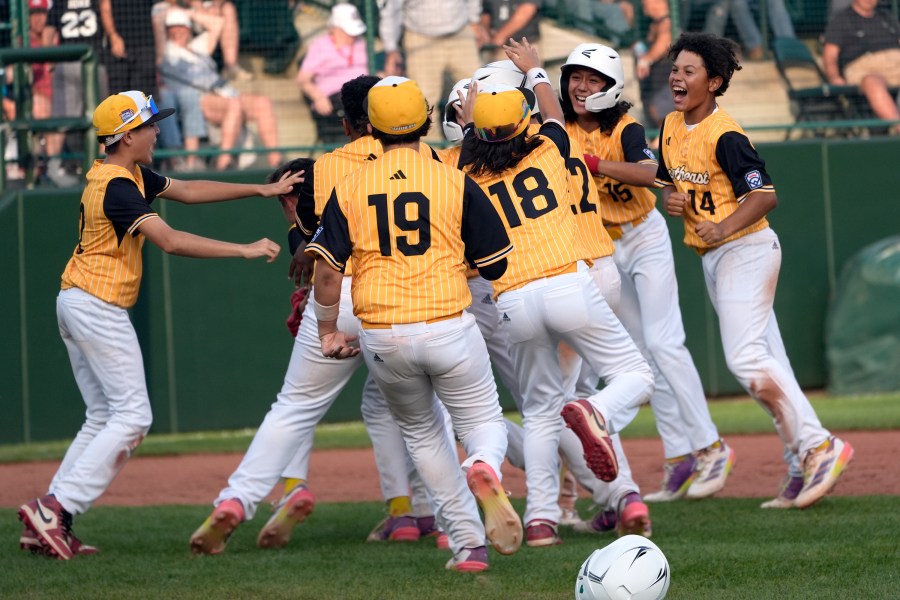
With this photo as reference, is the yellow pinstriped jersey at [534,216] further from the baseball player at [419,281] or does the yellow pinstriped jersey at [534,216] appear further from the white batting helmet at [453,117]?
the white batting helmet at [453,117]

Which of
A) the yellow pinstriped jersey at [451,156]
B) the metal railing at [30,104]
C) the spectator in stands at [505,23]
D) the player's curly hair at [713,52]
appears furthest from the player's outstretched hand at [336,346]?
the spectator in stands at [505,23]

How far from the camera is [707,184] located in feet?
21.7

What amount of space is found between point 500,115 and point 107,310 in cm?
224

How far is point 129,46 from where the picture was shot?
36.9ft

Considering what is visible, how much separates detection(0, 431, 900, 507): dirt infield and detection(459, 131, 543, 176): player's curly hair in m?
2.75

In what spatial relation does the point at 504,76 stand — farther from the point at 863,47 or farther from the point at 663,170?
the point at 863,47

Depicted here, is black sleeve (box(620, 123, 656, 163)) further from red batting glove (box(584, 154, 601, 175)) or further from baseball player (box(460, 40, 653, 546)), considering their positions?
baseball player (box(460, 40, 653, 546))

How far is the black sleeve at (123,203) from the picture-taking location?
605 cm

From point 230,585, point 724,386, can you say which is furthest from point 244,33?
point 230,585

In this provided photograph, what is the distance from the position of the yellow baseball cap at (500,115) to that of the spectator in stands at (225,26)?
6.22m

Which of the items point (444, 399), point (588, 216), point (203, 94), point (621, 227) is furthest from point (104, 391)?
point (203, 94)

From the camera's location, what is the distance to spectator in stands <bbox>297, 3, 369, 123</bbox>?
452 inches

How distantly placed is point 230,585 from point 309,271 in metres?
1.68

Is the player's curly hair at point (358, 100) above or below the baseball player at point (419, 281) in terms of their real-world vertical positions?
above
